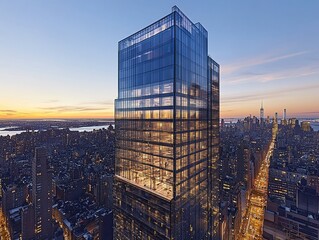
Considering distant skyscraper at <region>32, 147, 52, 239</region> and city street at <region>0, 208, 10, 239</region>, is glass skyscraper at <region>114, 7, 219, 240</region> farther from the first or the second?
city street at <region>0, 208, 10, 239</region>

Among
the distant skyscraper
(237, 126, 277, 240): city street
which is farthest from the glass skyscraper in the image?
the distant skyscraper

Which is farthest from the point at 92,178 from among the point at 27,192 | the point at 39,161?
the point at 39,161

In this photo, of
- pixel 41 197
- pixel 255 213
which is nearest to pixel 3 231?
pixel 41 197

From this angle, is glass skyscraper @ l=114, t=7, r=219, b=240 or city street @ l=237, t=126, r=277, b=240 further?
city street @ l=237, t=126, r=277, b=240

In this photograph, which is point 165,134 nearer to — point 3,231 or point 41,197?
point 41,197

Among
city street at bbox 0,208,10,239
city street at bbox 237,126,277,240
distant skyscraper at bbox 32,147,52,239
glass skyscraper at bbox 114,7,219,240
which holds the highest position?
glass skyscraper at bbox 114,7,219,240

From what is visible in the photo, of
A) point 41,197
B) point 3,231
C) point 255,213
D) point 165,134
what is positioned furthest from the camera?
point 255,213
